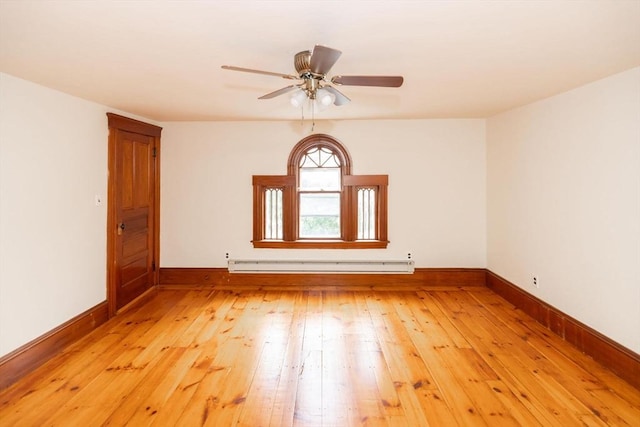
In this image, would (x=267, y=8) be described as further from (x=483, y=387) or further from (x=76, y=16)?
(x=483, y=387)

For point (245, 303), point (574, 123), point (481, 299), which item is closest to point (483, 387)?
point (481, 299)

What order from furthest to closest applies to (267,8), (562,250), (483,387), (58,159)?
(562,250) < (58,159) < (483,387) < (267,8)

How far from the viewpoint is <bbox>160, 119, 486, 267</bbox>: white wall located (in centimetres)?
488

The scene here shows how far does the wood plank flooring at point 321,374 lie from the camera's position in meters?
2.23

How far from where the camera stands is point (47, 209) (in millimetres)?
3023

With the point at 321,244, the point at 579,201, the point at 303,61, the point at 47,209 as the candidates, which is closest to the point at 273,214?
the point at 321,244

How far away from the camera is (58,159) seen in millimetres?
3154

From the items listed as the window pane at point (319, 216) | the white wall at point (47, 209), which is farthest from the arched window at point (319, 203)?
the white wall at point (47, 209)

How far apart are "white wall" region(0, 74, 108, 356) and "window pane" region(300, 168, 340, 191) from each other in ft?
7.85

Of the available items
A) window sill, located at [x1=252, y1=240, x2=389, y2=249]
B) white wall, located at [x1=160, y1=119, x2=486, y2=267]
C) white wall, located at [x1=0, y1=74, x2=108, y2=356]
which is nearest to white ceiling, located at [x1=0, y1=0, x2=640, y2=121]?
white wall, located at [x1=0, y1=74, x2=108, y2=356]

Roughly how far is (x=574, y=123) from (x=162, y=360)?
4118mm

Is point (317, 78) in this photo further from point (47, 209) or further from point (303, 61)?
point (47, 209)

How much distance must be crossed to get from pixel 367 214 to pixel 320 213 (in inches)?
25.9

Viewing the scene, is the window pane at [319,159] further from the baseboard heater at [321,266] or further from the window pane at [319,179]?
the baseboard heater at [321,266]
